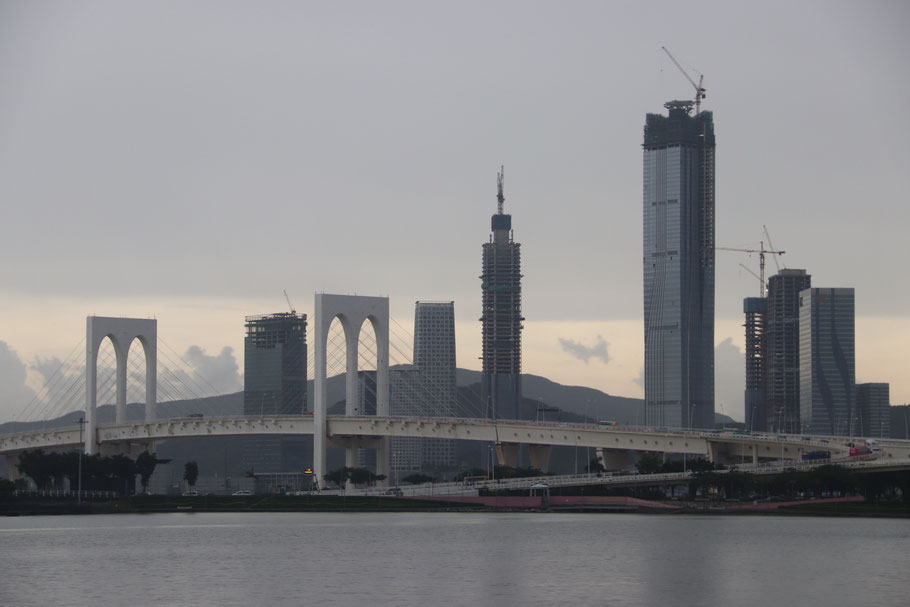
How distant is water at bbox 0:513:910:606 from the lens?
46031 mm

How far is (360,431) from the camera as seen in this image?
400ft

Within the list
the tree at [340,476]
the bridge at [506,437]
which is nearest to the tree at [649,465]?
the bridge at [506,437]

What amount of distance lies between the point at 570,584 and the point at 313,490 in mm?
77120

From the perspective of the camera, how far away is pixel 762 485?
320 ft

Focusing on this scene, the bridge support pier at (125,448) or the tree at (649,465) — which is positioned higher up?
the bridge support pier at (125,448)

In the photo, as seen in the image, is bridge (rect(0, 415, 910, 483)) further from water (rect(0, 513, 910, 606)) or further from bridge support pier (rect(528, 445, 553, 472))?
water (rect(0, 513, 910, 606))

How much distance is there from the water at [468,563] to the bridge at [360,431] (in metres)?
23.6

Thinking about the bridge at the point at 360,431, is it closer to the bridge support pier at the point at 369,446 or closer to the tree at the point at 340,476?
the bridge support pier at the point at 369,446

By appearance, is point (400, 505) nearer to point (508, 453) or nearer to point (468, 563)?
point (508, 453)

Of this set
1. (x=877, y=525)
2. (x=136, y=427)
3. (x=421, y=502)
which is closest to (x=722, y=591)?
(x=877, y=525)

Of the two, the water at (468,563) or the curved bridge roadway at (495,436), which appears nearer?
the water at (468,563)

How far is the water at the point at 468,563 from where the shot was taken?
1812 inches

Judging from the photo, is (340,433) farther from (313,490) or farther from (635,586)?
(635,586)

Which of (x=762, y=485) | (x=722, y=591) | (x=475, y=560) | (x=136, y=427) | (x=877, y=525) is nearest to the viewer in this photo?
(x=722, y=591)
